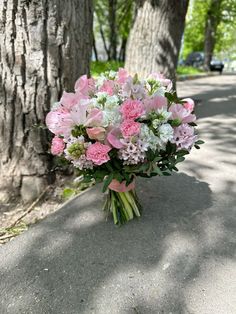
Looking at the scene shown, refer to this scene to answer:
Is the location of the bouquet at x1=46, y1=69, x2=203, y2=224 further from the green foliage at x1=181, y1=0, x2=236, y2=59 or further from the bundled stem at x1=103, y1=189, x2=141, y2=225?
the green foliage at x1=181, y1=0, x2=236, y2=59

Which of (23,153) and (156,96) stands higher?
(156,96)

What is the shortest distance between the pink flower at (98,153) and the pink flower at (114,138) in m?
0.05

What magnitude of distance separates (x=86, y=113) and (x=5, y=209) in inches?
55.2

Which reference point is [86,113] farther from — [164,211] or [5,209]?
[5,209]

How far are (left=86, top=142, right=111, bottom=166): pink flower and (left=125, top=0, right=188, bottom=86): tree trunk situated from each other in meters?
4.21

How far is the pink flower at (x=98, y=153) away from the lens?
7.32ft

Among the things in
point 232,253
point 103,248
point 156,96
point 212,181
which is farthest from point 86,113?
point 212,181

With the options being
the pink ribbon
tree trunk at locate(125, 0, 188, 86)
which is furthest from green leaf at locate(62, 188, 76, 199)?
tree trunk at locate(125, 0, 188, 86)

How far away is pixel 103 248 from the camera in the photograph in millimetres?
2527

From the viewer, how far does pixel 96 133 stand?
2262 mm

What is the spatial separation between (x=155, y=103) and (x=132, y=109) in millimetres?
189

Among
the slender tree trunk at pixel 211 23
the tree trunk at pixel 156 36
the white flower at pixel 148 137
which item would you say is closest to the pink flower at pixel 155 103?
the white flower at pixel 148 137

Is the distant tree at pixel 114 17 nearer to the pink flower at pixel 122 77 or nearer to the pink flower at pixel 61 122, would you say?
the pink flower at pixel 122 77

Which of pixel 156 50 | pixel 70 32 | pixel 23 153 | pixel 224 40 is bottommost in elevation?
pixel 224 40
